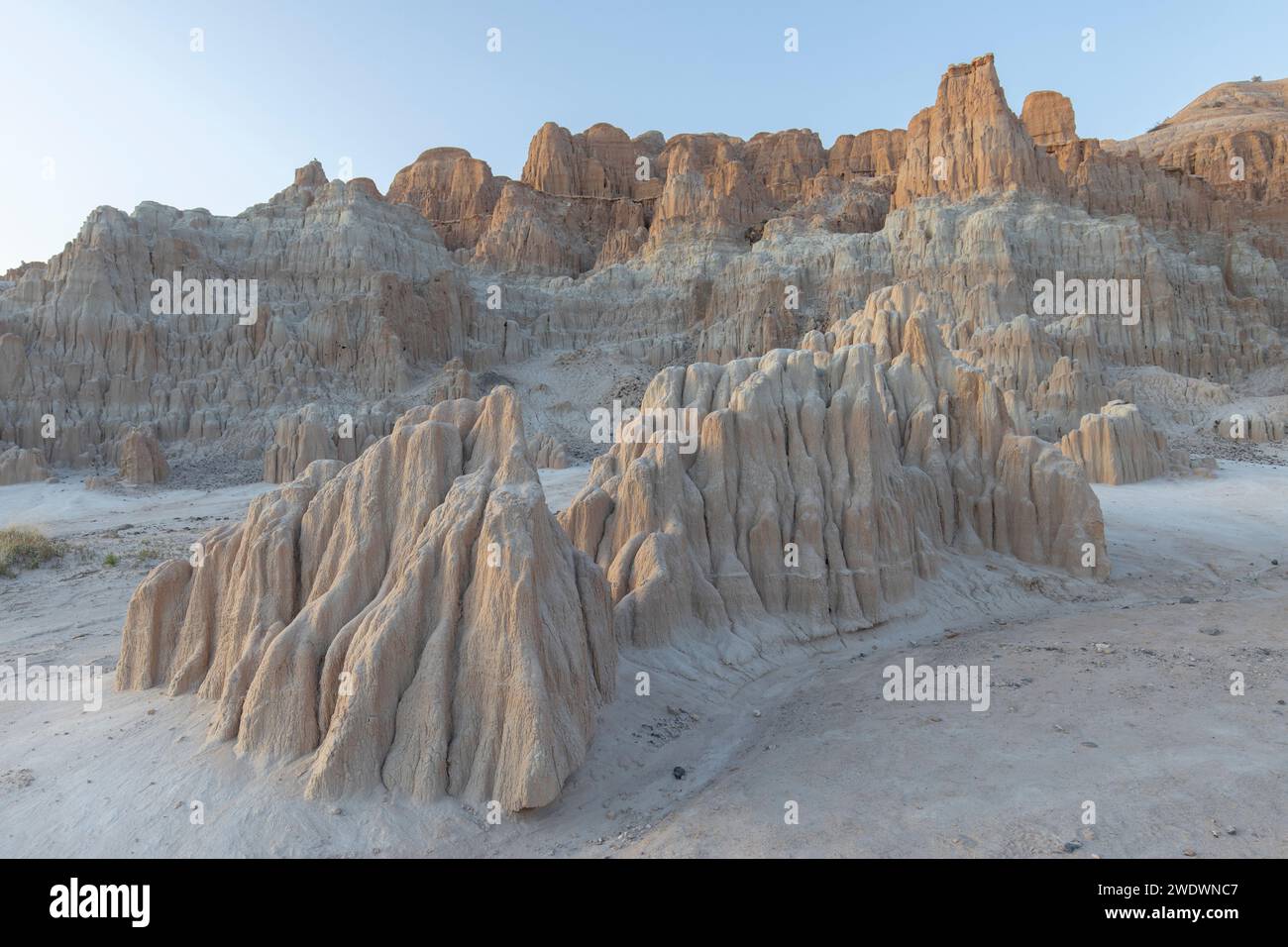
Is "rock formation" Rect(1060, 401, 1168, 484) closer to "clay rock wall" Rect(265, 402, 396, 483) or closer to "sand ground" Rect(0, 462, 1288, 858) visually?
"sand ground" Rect(0, 462, 1288, 858)

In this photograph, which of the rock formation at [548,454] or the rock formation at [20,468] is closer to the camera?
the rock formation at [20,468]

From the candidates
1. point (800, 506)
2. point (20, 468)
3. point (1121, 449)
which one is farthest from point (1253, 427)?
point (20, 468)

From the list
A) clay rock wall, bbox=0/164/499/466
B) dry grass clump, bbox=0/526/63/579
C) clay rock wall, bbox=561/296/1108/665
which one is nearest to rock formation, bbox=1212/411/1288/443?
clay rock wall, bbox=561/296/1108/665

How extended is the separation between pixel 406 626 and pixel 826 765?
13.6ft

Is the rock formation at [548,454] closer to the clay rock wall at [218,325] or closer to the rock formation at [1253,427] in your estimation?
the clay rock wall at [218,325]

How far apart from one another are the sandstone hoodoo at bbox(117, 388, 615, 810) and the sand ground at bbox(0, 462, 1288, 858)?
37cm

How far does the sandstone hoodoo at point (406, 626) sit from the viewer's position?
630cm

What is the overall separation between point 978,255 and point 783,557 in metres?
38.5

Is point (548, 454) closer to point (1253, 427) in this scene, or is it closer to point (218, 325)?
point (218, 325)

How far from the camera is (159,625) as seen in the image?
858 cm

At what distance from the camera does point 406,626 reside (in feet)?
22.2

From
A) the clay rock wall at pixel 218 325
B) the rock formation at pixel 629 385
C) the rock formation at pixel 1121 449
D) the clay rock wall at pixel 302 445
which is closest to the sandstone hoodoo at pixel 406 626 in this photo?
the rock formation at pixel 629 385

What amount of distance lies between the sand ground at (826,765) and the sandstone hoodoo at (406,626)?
1.22 feet
